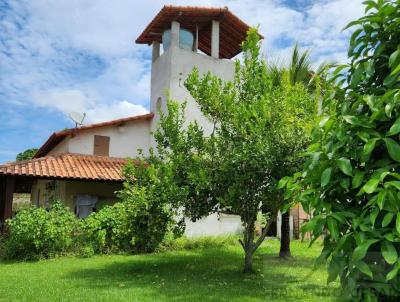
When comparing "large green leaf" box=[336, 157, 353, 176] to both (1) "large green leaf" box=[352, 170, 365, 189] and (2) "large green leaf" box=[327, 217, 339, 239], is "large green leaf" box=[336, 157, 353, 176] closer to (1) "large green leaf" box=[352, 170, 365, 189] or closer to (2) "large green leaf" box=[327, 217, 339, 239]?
(1) "large green leaf" box=[352, 170, 365, 189]

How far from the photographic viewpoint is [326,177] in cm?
210

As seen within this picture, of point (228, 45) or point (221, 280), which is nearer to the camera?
point (221, 280)

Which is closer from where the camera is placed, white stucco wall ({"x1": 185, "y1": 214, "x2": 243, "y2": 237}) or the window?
white stucco wall ({"x1": 185, "y1": 214, "x2": 243, "y2": 237})

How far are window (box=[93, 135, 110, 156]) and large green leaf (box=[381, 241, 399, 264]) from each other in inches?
712

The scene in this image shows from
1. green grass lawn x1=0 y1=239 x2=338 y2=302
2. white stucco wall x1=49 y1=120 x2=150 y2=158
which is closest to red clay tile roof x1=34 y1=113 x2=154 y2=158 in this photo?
white stucco wall x1=49 y1=120 x2=150 y2=158

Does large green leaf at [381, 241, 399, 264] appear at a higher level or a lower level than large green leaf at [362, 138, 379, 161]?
lower

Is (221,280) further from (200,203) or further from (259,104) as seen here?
(259,104)

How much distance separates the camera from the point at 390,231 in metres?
1.90

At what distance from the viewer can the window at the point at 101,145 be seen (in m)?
19.2

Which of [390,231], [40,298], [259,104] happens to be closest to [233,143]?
[259,104]

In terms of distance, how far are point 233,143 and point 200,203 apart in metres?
1.69

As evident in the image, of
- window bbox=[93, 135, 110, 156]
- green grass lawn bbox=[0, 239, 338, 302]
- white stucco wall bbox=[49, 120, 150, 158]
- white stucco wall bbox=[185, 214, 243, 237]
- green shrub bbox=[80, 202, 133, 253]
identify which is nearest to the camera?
green grass lawn bbox=[0, 239, 338, 302]

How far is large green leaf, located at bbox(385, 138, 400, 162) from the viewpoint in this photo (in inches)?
77.5

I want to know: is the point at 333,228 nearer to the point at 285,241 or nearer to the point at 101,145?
the point at 285,241
